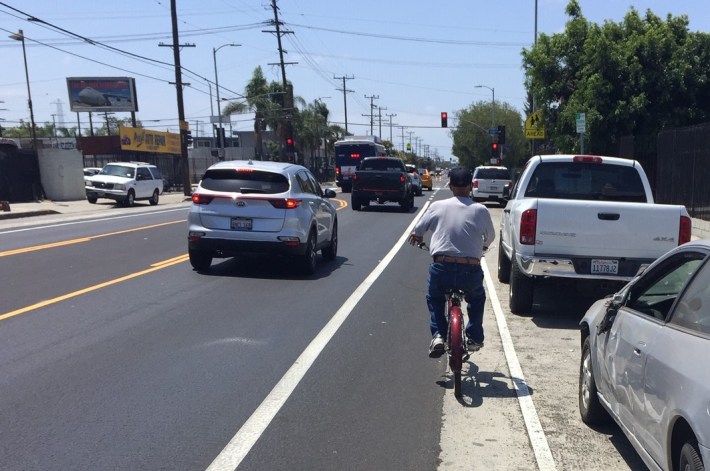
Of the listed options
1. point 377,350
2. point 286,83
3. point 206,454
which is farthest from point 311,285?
point 286,83

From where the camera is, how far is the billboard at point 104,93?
63156 millimetres

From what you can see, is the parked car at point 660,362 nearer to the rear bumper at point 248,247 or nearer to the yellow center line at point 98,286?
the yellow center line at point 98,286

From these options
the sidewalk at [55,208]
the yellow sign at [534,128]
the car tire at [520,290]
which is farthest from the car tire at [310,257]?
the sidewalk at [55,208]

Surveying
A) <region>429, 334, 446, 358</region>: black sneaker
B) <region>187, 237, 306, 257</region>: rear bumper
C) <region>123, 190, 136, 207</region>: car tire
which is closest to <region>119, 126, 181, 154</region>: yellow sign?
<region>123, 190, 136, 207</region>: car tire

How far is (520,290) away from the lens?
9.23m

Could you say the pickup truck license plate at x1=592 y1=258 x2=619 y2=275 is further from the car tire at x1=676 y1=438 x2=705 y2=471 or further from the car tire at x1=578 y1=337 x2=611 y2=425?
A: the car tire at x1=676 y1=438 x2=705 y2=471

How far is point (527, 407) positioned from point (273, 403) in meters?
2.05

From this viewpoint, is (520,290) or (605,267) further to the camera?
(520,290)

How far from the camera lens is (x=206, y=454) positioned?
4.80m

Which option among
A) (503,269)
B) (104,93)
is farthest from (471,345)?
(104,93)

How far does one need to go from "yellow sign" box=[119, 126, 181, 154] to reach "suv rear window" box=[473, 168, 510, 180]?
2775 centimetres

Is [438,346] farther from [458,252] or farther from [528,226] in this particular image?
[528,226]

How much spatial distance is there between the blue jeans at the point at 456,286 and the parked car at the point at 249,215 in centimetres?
571

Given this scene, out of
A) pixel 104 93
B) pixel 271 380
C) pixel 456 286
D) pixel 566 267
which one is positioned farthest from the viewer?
pixel 104 93
